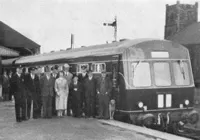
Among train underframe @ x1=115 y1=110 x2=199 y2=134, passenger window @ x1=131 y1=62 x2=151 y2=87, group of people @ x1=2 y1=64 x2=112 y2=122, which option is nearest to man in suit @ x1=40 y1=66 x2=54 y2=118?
group of people @ x1=2 y1=64 x2=112 y2=122

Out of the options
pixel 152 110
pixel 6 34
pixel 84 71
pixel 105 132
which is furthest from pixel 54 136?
pixel 6 34

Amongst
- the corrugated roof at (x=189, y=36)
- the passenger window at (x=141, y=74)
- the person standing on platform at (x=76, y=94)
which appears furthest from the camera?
the corrugated roof at (x=189, y=36)

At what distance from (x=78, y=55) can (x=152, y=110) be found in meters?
4.35

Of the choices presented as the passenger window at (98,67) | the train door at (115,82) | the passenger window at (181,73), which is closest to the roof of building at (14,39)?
the passenger window at (98,67)

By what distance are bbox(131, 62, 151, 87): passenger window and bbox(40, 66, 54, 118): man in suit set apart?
2.82 m

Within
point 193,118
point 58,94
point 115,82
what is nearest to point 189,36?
point 193,118

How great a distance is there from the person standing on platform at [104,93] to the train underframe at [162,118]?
16.9 inches

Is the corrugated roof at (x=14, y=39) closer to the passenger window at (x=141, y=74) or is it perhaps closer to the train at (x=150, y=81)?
the train at (x=150, y=81)

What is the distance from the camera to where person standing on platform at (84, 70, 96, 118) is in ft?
38.8

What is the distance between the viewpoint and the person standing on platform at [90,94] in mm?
11820

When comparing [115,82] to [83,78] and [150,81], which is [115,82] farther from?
[83,78]

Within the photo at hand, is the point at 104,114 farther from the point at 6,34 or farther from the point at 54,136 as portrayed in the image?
the point at 6,34

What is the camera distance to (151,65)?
1119 cm

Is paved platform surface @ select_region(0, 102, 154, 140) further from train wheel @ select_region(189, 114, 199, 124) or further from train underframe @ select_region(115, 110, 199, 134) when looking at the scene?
train wheel @ select_region(189, 114, 199, 124)
